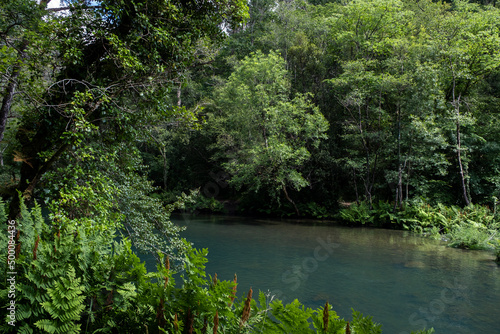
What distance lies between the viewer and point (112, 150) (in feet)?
17.8

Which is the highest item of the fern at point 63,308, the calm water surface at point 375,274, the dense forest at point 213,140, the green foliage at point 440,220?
the dense forest at point 213,140

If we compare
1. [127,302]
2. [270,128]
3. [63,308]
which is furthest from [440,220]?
[63,308]

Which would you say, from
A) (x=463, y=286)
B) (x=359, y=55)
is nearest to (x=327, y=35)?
(x=359, y=55)

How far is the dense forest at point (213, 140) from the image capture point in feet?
6.82

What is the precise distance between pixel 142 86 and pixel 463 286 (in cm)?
907

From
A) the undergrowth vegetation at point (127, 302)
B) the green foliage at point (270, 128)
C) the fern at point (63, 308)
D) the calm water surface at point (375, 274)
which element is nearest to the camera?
the undergrowth vegetation at point (127, 302)

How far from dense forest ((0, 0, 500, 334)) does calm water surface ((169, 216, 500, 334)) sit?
1.79m

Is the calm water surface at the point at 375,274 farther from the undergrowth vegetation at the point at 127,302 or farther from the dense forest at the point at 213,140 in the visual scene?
the undergrowth vegetation at the point at 127,302

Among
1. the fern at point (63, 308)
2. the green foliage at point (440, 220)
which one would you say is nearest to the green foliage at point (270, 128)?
the green foliage at point (440, 220)

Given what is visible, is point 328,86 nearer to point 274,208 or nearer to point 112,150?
point 274,208

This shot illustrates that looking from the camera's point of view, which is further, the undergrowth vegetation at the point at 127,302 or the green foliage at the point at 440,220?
the green foliage at the point at 440,220

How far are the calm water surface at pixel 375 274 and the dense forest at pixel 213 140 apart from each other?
1.79 meters

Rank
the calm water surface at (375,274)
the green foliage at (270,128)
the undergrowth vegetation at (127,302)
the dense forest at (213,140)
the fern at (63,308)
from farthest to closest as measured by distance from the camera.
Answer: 1. the green foliage at (270,128)
2. the calm water surface at (375,274)
3. the dense forest at (213,140)
4. the fern at (63,308)
5. the undergrowth vegetation at (127,302)

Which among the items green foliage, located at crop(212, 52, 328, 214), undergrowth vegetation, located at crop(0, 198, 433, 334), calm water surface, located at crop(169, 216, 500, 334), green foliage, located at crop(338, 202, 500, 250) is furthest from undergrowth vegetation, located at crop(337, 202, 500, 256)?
undergrowth vegetation, located at crop(0, 198, 433, 334)
